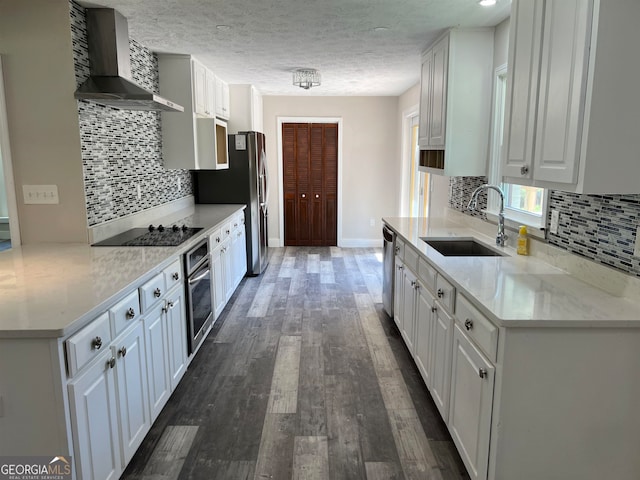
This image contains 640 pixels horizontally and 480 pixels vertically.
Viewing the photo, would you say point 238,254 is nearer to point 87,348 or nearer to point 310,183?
point 310,183

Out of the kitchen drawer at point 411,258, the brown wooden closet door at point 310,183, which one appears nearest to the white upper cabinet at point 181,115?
the kitchen drawer at point 411,258

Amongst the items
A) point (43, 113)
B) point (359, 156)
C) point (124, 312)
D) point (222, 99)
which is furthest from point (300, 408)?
point (359, 156)

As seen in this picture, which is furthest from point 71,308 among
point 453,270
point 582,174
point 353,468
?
point 582,174

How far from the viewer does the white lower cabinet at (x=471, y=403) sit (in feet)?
5.71

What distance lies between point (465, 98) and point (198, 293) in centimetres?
244

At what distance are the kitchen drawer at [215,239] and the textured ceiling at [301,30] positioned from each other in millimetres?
1563

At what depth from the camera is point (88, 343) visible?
1637mm

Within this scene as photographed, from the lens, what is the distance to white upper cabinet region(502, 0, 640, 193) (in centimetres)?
159

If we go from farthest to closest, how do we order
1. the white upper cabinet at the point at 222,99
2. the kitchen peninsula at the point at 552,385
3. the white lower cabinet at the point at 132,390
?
the white upper cabinet at the point at 222,99 → the white lower cabinet at the point at 132,390 → the kitchen peninsula at the point at 552,385

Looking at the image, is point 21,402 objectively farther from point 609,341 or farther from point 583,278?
point 583,278

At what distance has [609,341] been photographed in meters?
1.62

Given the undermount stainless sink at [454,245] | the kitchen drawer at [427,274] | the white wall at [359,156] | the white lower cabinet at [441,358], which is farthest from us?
the white wall at [359,156]

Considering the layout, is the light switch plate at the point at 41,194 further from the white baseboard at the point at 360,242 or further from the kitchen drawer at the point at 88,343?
the white baseboard at the point at 360,242
